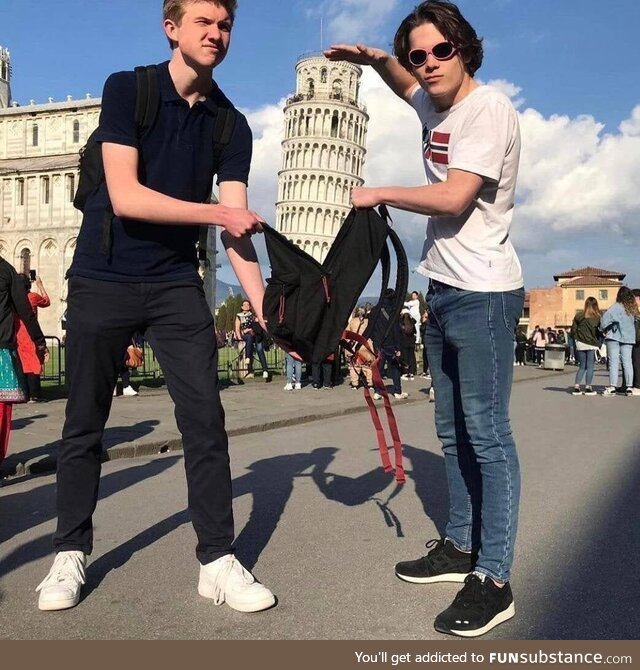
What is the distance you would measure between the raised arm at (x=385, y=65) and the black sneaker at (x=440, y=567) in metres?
2.06

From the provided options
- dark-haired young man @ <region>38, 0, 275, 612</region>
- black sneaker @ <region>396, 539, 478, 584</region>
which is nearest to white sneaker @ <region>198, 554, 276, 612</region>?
dark-haired young man @ <region>38, 0, 275, 612</region>

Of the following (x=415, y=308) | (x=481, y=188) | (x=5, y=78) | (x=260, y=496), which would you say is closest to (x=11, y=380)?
(x=260, y=496)

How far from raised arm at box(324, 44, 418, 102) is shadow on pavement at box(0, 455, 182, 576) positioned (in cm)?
279

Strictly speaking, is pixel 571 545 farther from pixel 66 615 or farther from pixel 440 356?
pixel 66 615

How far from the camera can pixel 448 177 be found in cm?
284

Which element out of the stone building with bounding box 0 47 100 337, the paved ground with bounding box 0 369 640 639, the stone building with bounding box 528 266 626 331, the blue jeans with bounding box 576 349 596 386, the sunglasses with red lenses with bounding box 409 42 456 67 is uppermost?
the stone building with bounding box 0 47 100 337

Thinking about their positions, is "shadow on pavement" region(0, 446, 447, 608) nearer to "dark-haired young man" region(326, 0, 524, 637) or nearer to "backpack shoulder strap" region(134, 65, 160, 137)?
"dark-haired young man" region(326, 0, 524, 637)

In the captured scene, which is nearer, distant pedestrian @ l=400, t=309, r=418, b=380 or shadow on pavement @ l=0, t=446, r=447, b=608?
shadow on pavement @ l=0, t=446, r=447, b=608

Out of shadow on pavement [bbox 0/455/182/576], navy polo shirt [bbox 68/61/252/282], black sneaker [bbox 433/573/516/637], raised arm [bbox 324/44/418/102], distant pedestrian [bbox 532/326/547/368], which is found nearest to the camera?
black sneaker [bbox 433/573/516/637]

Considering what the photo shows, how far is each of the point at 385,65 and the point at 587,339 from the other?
12.9 meters

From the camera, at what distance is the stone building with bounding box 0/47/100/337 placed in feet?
244

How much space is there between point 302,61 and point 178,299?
375 feet

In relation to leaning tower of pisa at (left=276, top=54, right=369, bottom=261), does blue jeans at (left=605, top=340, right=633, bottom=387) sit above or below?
below

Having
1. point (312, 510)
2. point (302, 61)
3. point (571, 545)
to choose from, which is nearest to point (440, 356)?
point (571, 545)
